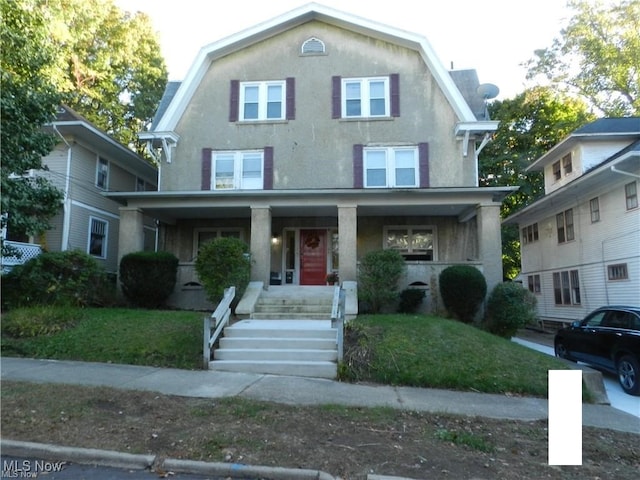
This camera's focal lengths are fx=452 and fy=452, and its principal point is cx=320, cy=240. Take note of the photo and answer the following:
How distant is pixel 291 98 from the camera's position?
50.3 feet

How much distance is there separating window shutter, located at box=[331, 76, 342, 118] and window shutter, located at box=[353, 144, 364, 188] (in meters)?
1.33

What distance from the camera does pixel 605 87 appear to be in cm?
2561

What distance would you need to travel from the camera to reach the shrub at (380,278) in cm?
1176

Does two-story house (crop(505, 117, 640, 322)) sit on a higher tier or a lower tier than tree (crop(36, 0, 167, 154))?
lower

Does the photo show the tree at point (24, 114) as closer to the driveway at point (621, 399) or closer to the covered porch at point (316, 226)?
the covered porch at point (316, 226)

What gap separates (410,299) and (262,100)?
332 inches

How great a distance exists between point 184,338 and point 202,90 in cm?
988

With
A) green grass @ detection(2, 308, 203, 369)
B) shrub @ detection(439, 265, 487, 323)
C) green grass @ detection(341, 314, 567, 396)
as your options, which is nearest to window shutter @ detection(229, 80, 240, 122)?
green grass @ detection(2, 308, 203, 369)

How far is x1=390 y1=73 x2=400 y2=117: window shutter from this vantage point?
15.0 meters

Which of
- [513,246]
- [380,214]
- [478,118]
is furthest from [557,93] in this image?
[380,214]

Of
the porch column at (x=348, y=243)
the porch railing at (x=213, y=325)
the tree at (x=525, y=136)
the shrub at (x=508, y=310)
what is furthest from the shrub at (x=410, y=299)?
the tree at (x=525, y=136)

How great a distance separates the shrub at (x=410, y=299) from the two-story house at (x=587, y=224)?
7.04 metres

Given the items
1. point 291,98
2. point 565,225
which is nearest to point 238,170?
point 291,98

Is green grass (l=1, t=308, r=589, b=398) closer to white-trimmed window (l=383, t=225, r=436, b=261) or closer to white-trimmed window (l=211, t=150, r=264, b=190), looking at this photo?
white-trimmed window (l=383, t=225, r=436, b=261)
